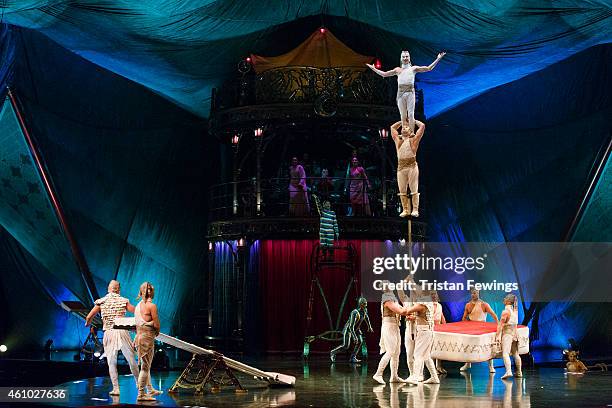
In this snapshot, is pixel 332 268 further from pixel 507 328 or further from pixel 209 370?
pixel 209 370

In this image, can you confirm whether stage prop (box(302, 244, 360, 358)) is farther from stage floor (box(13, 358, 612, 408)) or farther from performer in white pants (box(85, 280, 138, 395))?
performer in white pants (box(85, 280, 138, 395))

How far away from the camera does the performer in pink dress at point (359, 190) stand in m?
23.5

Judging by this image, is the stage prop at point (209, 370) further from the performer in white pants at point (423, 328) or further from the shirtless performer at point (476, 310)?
the shirtless performer at point (476, 310)

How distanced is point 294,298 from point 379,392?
26.9ft

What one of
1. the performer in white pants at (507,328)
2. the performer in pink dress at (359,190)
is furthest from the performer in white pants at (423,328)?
the performer in pink dress at (359,190)

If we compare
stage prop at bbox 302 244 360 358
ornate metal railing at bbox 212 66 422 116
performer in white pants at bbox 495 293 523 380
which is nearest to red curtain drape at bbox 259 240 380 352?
stage prop at bbox 302 244 360 358

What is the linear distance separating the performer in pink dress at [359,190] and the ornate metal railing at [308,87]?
1579 mm

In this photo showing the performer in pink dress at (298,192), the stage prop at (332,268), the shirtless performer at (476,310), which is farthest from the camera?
the performer in pink dress at (298,192)

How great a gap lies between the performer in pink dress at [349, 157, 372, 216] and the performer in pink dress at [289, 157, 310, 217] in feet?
3.55

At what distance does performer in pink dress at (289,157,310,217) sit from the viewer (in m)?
23.4

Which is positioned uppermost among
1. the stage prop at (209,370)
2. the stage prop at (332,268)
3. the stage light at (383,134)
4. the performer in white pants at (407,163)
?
the stage light at (383,134)

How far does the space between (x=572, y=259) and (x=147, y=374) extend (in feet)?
43.5

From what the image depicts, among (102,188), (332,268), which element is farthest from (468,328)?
(102,188)

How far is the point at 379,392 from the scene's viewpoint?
14.9 metres
